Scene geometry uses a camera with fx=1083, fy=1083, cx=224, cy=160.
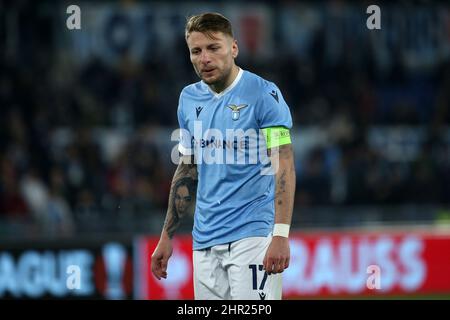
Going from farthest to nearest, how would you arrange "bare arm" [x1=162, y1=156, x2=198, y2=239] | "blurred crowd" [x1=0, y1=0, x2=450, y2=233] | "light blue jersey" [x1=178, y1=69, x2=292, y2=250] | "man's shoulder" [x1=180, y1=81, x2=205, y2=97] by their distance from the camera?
"blurred crowd" [x1=0, y1=0, x2=450, y2=233] → "bare arm" [x1=162, y1=156, x2=198, y2=239] → "man's shoulder" [x1=180, y1=81, x2=205, y2=97] → "light blue jersey" [x1=178, y1=69, x2=292, y2=250]

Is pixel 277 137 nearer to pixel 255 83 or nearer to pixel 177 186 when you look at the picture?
pixel 255 83

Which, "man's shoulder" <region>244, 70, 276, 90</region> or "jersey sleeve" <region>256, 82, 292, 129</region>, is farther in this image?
"man's shoulder" <region>244, 70, 276, 90</region>

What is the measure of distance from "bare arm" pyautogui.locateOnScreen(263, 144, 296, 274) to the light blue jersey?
0.43ft

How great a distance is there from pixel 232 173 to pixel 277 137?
33 cm

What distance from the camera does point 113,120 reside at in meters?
15.4

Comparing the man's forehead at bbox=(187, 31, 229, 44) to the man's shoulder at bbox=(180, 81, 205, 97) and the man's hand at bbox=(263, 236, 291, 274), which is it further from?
the man's hand at bbox=(263, 236, 291, 274)

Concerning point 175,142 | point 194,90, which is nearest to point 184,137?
point 194,90

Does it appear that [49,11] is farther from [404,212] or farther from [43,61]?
[404,212]

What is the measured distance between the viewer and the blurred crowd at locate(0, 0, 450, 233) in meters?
13.3

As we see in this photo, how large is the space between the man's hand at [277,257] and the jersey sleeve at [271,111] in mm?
624

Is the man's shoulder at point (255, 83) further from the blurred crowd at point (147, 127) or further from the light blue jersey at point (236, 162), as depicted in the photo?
the blurred crowd at point (147, 127)

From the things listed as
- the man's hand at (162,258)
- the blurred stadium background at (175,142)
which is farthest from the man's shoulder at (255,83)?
the blurred stadium background at (175,142)

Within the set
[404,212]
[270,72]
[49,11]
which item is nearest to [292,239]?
[404,212]

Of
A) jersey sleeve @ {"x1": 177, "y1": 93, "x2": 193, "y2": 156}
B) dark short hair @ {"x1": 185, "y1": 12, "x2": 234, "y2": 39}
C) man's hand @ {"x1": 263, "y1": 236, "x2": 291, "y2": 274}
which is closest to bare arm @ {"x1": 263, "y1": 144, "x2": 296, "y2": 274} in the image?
man's hand @ {"x1": 263, "y1": 236, "x2": 291, "y2": 274}
